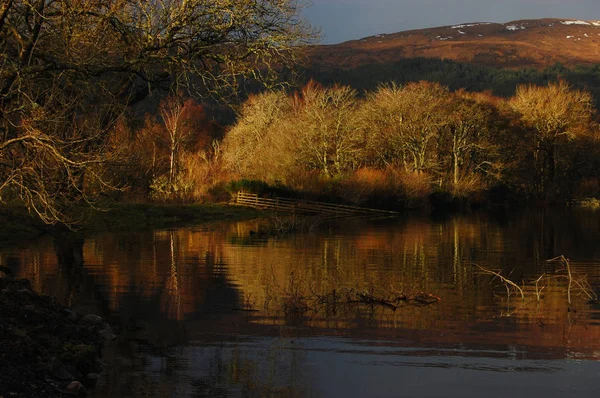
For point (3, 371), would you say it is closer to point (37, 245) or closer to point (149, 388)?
point (149, 388)

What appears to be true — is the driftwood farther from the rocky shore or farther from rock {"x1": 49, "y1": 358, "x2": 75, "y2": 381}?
rock {"x1": 49, "y1": 358, "x2": 75, "y2": 381}

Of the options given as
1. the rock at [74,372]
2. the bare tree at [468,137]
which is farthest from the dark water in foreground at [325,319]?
the bare tree at [468,137]

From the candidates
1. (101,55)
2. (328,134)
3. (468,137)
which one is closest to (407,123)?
(468,137)

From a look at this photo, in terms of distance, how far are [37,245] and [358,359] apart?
77.8 feet

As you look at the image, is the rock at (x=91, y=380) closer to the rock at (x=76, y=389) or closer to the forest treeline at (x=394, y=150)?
the rock at (x=76, y=389)

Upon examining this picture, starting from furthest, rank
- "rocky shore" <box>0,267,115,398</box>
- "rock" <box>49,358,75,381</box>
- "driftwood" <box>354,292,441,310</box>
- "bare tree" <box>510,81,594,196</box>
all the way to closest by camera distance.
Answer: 1. "bare tree" <box>510,81,594,196</box>
2. "driftwood" <box>354,292,441,310</box>
3. "rock" <box>49,358,75,381</box>
4. "rocky shore" <box>0,267,115,398</box>

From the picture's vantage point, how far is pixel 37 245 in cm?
3488

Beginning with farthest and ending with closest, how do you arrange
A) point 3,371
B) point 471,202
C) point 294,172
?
1. point 471,202
2. point 294,172
3. point 3,371

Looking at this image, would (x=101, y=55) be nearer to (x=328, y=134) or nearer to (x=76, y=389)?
(x=76, y=389)

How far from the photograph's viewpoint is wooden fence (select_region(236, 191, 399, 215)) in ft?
217

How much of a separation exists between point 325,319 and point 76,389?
303 inches

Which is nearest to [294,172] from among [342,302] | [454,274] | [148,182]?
[148,182]

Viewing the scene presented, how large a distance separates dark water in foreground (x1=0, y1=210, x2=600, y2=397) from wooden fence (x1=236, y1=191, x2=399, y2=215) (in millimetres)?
30072

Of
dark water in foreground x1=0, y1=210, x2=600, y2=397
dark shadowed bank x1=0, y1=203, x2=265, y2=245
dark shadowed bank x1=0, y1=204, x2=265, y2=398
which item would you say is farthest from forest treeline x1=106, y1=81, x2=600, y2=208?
dark shadowed bank x1=0, y1=204, x2=265, y2=398
